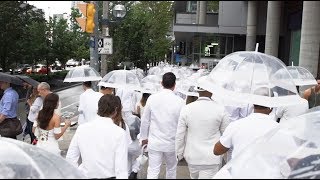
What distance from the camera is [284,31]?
37438 millimetres

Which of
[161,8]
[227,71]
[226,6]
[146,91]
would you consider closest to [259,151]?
[227,71]

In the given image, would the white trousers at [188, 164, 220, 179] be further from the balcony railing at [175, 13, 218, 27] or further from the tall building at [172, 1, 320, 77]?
the balcony railing at [175, 13, 218, 27]

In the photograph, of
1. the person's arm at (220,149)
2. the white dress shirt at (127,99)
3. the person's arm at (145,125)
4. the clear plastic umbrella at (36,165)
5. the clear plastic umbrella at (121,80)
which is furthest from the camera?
the white dress shirt at (127,99)

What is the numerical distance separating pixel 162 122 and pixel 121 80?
2.43 m

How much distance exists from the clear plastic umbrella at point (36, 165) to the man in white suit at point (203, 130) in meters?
2.38

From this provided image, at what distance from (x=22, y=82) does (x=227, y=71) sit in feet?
22.5

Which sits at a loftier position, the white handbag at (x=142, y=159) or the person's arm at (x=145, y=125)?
the person's arm at (x=145, y=125)

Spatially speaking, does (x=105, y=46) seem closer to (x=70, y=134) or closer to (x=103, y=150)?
(x=70, y=134)

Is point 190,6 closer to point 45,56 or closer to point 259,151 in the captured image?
point 45,56

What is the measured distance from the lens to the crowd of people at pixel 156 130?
413 cm

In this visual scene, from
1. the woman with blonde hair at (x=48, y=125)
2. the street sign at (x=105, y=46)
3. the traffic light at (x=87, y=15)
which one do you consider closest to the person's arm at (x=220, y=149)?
the woman with blonde hair at (x=48, y=125)

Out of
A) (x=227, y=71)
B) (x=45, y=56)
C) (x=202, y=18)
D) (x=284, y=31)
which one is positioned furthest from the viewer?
(x=202, y=18)

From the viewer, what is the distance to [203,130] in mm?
5344

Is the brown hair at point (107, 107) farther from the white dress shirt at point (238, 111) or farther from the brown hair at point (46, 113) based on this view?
the white dress shirt at point (238, 111)
